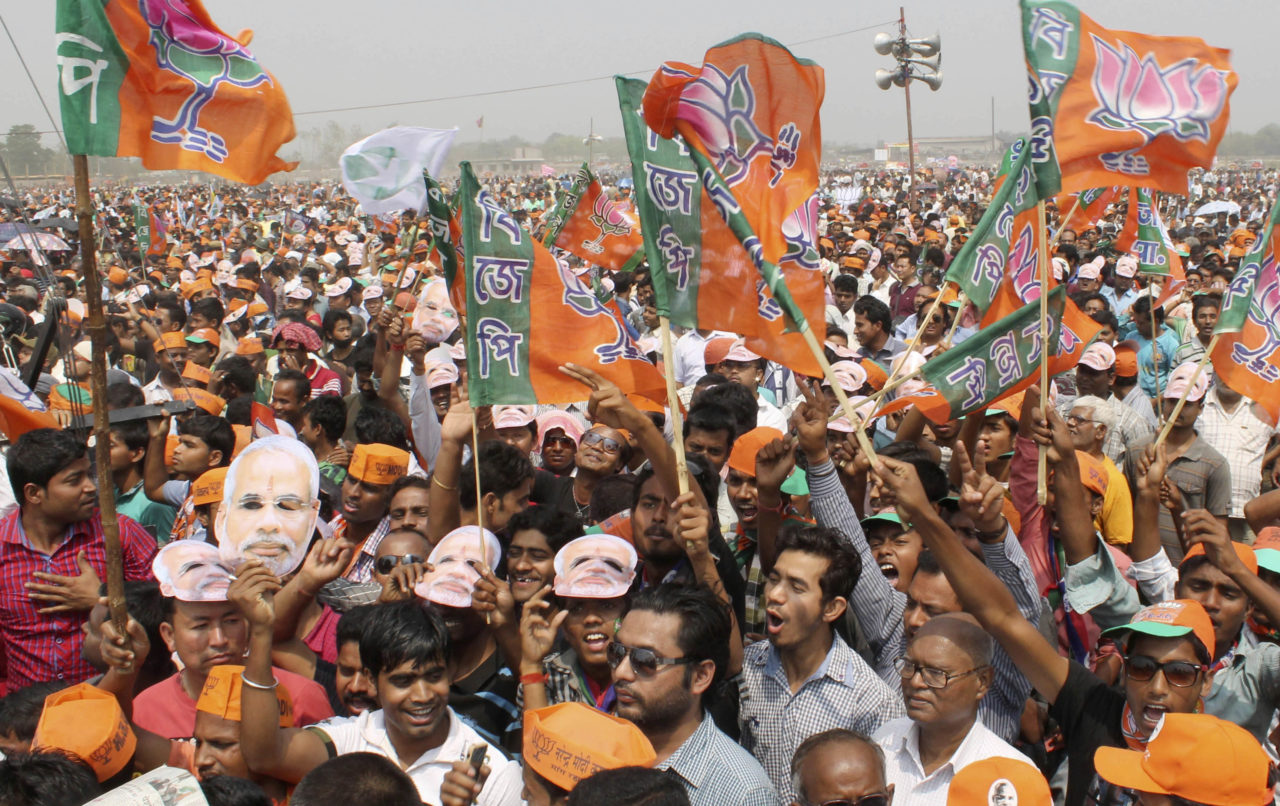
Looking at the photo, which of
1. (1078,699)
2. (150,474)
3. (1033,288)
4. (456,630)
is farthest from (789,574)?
(150,474)

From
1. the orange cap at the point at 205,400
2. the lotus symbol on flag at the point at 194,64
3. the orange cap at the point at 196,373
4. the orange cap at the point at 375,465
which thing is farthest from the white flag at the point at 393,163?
the lotus symbol on flag at the point at 194,64

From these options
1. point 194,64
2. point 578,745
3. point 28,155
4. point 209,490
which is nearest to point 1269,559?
point 578,745

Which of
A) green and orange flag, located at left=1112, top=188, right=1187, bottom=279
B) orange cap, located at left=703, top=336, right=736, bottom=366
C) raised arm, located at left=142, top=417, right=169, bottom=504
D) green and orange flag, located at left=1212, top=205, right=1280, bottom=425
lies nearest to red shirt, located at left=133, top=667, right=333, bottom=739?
raised arm, located at left=142, top=417, right=169, bottom=504

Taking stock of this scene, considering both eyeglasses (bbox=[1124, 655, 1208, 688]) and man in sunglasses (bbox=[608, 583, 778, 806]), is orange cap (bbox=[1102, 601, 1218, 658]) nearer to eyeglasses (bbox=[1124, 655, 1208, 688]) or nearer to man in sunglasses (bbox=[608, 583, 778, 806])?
eyeglasses (bbox=[1124, 655, 1208, 688])

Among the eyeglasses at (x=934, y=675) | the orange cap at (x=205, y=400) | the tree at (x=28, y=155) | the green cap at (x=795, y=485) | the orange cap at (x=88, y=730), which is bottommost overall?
the eyeglasses at (x=934, y=675)

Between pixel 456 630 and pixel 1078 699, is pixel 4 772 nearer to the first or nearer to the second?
pixel 456 630

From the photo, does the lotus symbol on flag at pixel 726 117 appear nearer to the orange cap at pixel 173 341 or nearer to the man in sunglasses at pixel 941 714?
the man in sunglasses at pixel 941 714

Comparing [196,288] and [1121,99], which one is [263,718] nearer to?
[1121,99]

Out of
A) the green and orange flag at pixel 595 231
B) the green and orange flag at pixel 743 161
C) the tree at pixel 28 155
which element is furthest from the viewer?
the tree at pixel 28 155

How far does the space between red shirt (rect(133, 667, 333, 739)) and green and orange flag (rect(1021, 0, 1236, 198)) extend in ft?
9.81

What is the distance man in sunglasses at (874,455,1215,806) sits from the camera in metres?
3.21

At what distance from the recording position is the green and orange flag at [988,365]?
393 cm

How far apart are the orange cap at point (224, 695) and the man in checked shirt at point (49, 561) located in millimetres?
1038

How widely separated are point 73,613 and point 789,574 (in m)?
2.49
